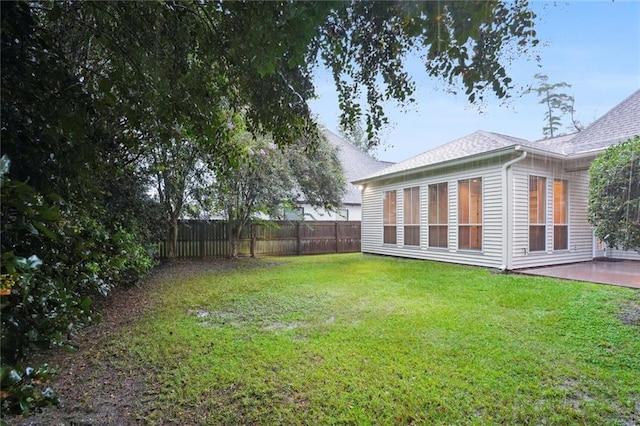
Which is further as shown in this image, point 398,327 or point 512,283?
point 512,283

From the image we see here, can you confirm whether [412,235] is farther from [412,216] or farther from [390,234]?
[390,234]


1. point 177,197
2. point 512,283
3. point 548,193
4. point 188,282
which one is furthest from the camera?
point 177,197

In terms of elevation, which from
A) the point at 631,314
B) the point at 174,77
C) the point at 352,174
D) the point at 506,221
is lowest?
the point at 631,314

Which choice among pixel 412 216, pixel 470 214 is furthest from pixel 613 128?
pixel 412 216

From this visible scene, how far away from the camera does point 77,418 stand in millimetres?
2295

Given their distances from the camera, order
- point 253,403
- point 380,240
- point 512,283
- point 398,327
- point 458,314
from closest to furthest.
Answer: point 253,403 → point 398,327 → point 458,314 → point 512,283 → point 380,240

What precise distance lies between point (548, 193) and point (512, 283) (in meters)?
3.34

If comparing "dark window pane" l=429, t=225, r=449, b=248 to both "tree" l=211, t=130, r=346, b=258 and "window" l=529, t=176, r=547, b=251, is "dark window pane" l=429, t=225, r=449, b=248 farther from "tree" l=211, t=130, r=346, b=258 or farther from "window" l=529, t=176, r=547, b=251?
"tree" l=211, t=130, r=346, b=258

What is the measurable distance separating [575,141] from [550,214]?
2382mm

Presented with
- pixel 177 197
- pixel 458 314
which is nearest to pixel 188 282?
pixel 177 197

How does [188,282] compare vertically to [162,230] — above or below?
below

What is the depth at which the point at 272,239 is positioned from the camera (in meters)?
12.8

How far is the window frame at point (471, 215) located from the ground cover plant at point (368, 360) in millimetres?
2707

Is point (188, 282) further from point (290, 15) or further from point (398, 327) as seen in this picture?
point (290, 15)
